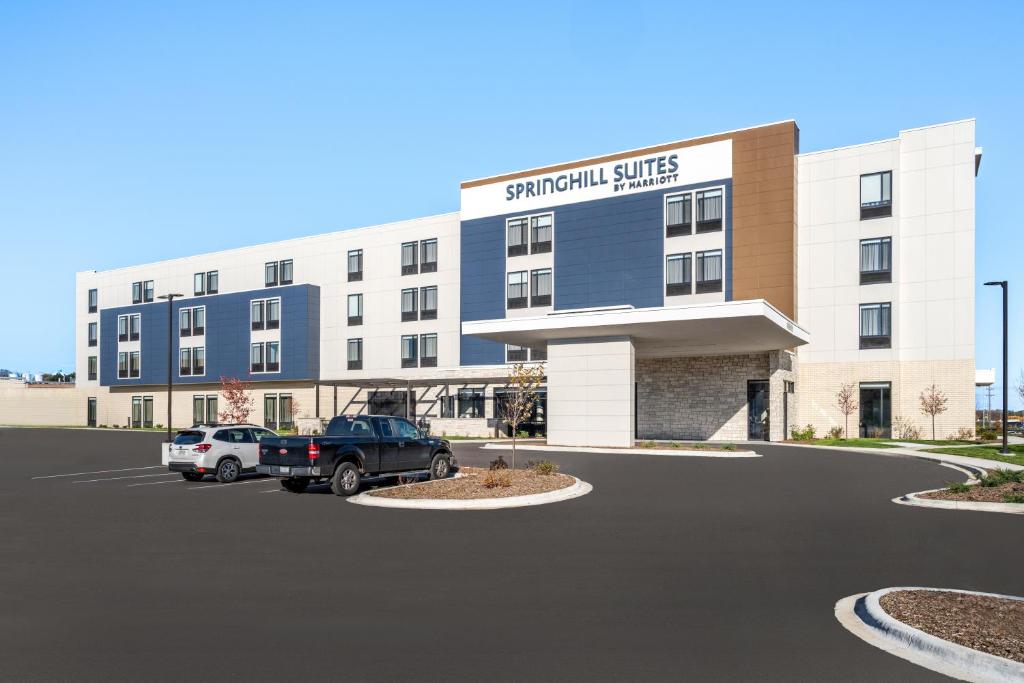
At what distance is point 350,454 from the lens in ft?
63.2

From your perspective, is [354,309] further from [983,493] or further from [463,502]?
[983,493]

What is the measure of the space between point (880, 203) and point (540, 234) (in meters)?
20.5

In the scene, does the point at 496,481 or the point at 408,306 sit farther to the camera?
the point at 408,306

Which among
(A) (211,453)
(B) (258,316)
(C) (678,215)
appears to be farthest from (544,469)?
(B) (258,316)

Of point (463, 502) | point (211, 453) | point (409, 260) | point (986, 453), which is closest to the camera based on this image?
point (463, 502)

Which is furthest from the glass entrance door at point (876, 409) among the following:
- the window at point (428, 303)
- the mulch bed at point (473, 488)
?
the window at point (428, 303)

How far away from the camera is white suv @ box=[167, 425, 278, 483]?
22688mm

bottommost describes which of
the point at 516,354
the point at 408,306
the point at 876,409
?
the point at 876,409

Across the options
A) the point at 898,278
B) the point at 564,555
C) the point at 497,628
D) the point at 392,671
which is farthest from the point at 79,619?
the point at 898,278

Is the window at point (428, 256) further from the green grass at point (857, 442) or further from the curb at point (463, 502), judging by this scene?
the curb at point (463, 502)

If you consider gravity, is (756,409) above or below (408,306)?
below

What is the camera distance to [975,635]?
6707 mm

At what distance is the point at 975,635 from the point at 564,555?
561 cm

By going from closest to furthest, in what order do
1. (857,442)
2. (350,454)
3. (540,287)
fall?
(350,454), (857,442), (540,287)
